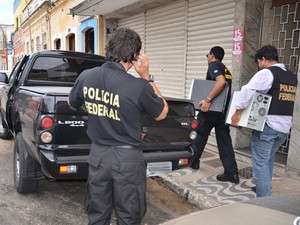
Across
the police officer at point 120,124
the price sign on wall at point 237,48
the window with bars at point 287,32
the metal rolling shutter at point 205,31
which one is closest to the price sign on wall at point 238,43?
the price sign on wall at point 237,48

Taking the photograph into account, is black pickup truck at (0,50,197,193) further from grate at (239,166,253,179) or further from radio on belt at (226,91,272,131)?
grate at (239,166,253,179)

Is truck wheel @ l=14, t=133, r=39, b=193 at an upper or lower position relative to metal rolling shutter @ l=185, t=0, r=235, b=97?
lower

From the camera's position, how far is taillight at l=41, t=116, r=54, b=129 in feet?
10.0

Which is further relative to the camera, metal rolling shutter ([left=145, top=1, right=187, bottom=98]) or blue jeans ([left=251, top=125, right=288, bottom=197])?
metal rolling shutter ([left=145, top=1, right=187, bottom=98])

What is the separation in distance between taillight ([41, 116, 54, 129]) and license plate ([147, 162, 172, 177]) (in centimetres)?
109

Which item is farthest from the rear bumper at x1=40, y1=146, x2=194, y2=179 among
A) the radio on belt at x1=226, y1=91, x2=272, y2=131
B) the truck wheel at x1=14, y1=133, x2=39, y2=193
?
the radio on belt at x1=226, y1=91, x2=272, y2=131

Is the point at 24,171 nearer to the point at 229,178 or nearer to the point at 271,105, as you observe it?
the point at 229,178

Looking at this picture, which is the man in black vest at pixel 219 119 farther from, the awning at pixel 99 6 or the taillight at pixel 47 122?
the awning at pixel 99 6

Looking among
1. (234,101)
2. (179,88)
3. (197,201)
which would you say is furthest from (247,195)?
(179,88)

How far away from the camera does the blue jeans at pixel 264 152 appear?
3422 millimetres

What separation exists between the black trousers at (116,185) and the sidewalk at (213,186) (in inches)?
69.9

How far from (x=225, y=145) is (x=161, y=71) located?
14.5 feet

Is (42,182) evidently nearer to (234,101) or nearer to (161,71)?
(234,101)

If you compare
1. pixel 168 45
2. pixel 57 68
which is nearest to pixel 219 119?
pixel 57 68
